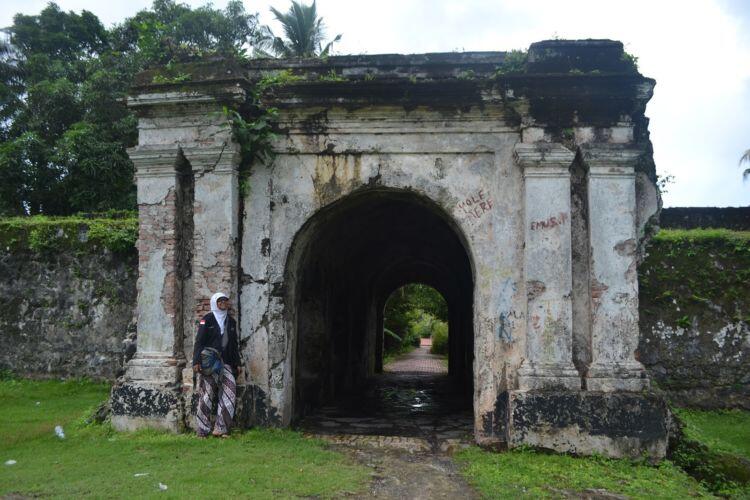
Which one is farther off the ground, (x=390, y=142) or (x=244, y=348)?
(x=390, y=142)

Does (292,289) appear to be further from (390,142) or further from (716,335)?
(716,335)

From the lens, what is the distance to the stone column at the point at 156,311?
20.5 ft

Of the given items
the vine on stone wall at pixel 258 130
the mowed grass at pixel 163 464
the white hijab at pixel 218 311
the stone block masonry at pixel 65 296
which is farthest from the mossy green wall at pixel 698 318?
the stone block masonry at pixel 65 296

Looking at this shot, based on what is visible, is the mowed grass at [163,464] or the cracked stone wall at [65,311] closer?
the mowed grass at [163,464]

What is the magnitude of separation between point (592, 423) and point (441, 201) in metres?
2.53

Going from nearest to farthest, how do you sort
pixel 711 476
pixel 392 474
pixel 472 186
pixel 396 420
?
1. pixel 392 474
2. pixel 711 476
3. pixel 472 186
4. pixel 396 420

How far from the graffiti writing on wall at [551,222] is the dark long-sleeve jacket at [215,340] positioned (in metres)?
3.10

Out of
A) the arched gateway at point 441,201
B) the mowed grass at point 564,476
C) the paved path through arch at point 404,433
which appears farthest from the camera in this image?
the arched gateway at point 441,201

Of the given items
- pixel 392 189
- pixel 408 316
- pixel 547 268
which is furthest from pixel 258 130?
pixel 408 316

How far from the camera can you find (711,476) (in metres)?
5.71

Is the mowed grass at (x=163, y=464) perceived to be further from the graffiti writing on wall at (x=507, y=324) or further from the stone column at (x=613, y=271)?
the stone column at (x=613, y=271)

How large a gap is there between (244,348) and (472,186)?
2822 mm

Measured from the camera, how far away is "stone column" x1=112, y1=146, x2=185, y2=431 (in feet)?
20.5

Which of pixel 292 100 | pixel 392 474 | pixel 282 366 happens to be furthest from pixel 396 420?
pixel 292 100
